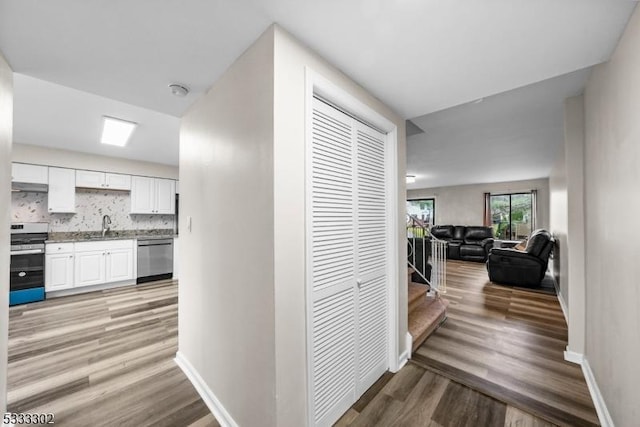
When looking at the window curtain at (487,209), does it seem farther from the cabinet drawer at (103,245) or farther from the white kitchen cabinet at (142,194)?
the cabinet drawer at (103,245)

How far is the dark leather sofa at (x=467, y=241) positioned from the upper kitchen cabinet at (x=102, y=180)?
7.34m

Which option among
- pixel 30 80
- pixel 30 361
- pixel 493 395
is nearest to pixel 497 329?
pixel 493 395

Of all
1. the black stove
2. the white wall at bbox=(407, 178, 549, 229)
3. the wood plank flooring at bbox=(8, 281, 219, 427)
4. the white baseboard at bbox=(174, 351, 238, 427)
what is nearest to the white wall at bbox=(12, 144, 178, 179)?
the black stove

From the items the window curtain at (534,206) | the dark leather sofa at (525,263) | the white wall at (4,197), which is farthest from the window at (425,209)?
the white wall at (4,197)

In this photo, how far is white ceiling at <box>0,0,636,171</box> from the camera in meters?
1.11

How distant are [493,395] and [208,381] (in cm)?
212

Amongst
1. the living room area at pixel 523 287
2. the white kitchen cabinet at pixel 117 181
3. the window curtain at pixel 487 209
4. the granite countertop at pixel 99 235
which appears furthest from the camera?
the window curtain at pixel 487 209

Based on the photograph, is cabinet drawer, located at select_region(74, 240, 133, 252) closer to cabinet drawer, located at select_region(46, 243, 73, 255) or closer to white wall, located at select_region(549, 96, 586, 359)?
cabinet drawer, located at select_region(46, 243, 73, 255)

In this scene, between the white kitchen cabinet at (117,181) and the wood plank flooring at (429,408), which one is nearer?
the wood plank flooring at (429,408)

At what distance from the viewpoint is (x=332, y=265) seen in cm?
154

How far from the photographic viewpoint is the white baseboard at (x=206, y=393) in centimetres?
155

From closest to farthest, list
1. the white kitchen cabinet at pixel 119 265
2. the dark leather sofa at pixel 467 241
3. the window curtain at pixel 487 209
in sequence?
the white kitchen cabinet at pixel 119 265 → the dark leather sofa at pixel 467 241 → the window curtain at pixel 487 209

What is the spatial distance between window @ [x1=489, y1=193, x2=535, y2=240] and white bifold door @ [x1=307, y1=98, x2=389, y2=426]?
7.84 m

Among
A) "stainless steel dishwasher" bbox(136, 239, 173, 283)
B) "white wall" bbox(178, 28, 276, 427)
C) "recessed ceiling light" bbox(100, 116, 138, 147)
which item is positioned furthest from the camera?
"stainless steel dishwasher" bbox(136, 239, 173, 283)
